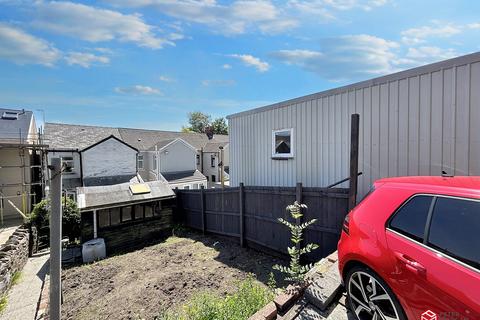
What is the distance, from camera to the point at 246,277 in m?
5.66

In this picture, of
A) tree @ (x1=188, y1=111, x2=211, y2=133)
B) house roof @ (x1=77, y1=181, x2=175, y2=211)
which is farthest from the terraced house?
tree @ (x1=188, y1=111, x2=211, y2=133)

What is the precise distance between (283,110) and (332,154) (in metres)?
2.07

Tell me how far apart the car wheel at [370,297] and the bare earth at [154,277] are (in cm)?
320

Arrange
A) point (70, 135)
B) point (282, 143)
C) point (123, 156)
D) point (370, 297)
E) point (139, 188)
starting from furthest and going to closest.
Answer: point (70, 135)
point (123, 156)
point (139, 188)
point (282, 143)
point (370, 297)

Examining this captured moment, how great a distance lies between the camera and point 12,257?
236 inches

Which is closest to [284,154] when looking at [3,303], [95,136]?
[3,303]

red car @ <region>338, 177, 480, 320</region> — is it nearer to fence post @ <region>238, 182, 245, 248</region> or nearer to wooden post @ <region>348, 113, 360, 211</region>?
wooden post @ <region>348, 113, 360, 211</region>

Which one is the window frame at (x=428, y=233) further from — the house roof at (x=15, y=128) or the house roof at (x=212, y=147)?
the house roof at (x=212, y=147)

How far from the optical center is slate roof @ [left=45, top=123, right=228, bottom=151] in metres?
18.5

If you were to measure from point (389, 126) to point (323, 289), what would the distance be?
12.0 feet

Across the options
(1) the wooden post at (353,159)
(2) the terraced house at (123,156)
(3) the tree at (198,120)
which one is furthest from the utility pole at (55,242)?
(3) the tree at (198,120)

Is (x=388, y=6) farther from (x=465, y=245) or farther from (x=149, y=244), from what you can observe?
(x=149, y=244)

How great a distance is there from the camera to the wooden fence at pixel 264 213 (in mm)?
5406

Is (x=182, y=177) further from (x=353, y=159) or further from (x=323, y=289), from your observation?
(x=323, y=289)
